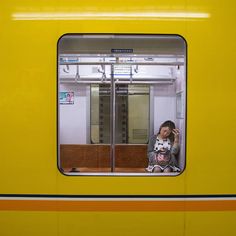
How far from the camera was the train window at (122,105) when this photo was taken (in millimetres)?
2658

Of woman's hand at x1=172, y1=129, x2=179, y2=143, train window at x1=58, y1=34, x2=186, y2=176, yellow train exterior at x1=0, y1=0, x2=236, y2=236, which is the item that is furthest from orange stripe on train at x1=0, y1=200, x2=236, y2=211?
woman's hand at x1=172, y1=129, x2=179, y2=143

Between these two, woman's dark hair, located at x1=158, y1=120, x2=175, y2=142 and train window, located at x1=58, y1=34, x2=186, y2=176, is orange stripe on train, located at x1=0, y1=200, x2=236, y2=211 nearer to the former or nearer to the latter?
train window, located at x1=58, y1=34, x2=186, y2=176

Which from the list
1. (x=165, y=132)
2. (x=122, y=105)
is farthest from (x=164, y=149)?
(x=122, y=105)

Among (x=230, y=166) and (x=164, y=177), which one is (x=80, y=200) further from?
(x=230, y=166)

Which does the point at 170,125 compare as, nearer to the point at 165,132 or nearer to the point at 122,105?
the point at 165,132

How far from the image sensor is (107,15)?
102 inches

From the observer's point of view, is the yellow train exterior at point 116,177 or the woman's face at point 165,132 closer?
the yellow train exterior at point 116,177

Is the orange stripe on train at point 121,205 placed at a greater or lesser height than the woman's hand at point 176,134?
lesser

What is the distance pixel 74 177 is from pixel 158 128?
84 cm

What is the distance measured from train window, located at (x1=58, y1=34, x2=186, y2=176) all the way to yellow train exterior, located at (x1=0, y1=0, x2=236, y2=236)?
0.08m

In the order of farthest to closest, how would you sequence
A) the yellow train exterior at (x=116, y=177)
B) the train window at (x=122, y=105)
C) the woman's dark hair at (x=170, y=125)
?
the woman's dark hair at (x=170, y=125), the train window at (x=122, y=105), the yellow train exterior at (x=116, y=177)

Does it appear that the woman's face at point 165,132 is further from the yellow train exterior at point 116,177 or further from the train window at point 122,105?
the yellow train exterior at point 116,177

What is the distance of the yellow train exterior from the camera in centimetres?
255

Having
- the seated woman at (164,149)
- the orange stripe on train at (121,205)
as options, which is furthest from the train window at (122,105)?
the orange stripe on train at (121,205)
